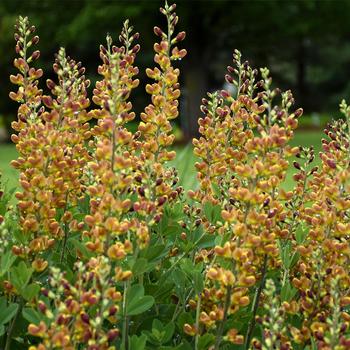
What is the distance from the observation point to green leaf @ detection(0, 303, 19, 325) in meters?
2.09

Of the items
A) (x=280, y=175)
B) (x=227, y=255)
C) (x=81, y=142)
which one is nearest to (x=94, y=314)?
(x=227, y=255)

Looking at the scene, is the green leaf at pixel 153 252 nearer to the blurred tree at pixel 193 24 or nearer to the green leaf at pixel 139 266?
the green leaf at pixel 139 266

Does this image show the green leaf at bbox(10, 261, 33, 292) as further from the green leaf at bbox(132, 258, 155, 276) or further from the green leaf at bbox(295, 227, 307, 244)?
the green leaf at bbox(295, 227, 307, 244)

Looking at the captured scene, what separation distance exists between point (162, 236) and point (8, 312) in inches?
24.0

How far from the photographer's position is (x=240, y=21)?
26.6 m

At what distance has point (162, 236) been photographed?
2518 mm

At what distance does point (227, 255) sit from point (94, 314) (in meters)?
0.40

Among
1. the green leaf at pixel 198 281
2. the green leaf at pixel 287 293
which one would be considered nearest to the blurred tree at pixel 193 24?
the green leaf at pixel 287 293

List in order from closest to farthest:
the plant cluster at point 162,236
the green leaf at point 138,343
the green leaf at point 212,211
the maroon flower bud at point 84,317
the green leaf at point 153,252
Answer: the maroon flower bud at point 84,317 → the plant cluster at point 162,236 → the green leaf at point 138,343 → the green leaf at point 153,252 → the green leaf at point 212,211

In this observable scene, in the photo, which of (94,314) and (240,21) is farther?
(240,21)

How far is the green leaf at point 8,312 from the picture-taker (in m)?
2.09

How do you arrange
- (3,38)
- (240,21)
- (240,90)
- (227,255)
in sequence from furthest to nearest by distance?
(3,38) → (240,21) → (240,90) → (227,255)

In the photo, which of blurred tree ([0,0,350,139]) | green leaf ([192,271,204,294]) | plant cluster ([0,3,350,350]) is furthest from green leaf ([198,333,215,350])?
blurred tree ([0,0,350,139])

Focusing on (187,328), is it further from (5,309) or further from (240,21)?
(240,21)
